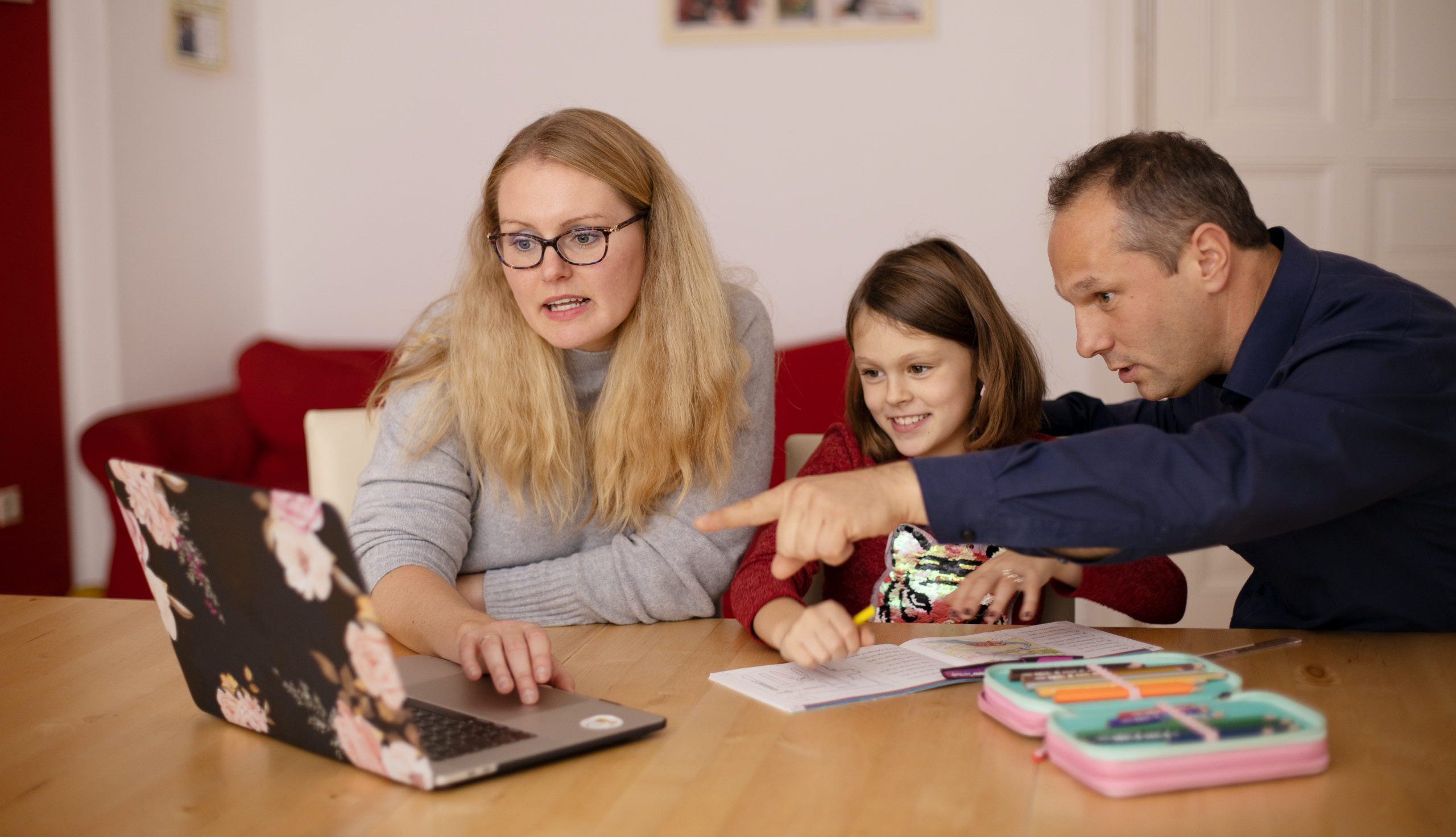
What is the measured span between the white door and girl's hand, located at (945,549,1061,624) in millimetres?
1801

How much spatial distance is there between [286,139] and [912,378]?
108 inches

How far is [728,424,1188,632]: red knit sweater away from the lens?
144 centimetres

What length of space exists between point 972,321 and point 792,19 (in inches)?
74.8

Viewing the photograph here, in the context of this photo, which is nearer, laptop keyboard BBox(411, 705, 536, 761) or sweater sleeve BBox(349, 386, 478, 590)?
laptop keyboard BBox(411, 705, 536, 761)

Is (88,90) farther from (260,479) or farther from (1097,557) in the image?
(1097,557)

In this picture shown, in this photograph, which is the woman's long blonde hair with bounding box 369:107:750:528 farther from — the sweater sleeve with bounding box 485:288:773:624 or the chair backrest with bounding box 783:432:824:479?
the chair backrest with bounding box 783:432:824:479

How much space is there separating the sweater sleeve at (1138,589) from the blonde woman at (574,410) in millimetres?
452

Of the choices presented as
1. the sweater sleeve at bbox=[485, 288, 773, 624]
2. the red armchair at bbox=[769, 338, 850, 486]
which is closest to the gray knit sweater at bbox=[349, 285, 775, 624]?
the sweater sleeve at bbox=[485, 288, 773, 624]

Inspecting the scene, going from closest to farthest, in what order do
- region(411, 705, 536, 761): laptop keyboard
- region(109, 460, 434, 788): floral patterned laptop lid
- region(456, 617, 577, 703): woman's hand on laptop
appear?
region(109, 460, 434, 788): floral patterned laptop lid
region(411, 705, 536, 761): laptop keyboard
region(456, 617, 577, 703): woman's hand on laptop

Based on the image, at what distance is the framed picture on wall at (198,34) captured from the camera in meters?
3.53

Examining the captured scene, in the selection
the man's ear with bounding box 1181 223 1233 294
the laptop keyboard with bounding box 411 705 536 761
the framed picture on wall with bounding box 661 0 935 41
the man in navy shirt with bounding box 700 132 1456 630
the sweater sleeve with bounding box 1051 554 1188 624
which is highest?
the framed picture on wall with bounding box 661 0 935 41

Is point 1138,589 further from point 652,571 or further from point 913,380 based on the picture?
point 652,571

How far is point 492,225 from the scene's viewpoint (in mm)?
1736

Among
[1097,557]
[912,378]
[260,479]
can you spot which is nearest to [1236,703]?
[1097,557]
